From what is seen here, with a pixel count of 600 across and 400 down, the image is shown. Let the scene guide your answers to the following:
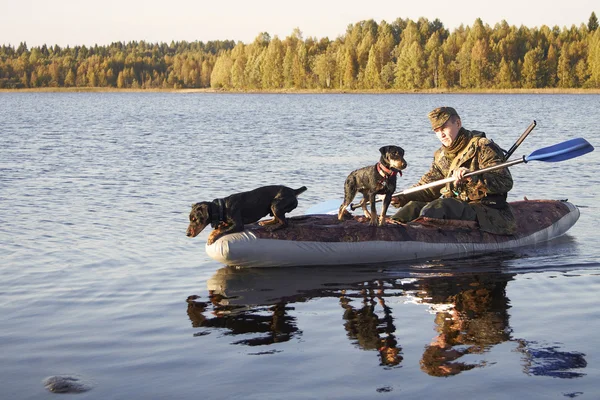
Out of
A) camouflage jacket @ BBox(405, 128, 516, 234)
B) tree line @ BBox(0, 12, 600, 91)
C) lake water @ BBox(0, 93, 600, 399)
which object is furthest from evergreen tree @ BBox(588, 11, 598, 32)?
camouflage jacket @ BBox(405, 128, 516, 234)

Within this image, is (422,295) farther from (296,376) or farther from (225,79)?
(225,79)

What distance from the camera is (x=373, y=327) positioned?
762 centimetres

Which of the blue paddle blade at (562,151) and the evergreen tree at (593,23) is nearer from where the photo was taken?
the blue paddle blade at (562,151)

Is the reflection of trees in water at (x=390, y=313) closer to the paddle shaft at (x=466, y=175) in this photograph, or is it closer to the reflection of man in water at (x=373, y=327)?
the reflection of man in water at (x=373, y=327)

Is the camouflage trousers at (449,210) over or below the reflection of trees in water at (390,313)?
over

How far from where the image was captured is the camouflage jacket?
10656 mm

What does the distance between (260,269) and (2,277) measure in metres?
2.84

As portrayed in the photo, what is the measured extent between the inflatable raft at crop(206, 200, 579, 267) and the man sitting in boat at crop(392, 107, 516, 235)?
0.16 metres

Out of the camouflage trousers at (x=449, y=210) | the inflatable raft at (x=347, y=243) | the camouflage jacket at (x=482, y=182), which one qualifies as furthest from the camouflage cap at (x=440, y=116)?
the inflatable raft at (x=347, y=243)

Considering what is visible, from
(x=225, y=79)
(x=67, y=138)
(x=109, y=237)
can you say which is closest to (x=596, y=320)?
(x=109, y=237)

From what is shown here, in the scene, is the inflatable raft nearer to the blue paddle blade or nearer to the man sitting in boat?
the man sitting in boat

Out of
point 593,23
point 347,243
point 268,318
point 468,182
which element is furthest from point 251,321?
point 593,23

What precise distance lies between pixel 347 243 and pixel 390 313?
2.16m

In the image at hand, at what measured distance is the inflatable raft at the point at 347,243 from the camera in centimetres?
977
